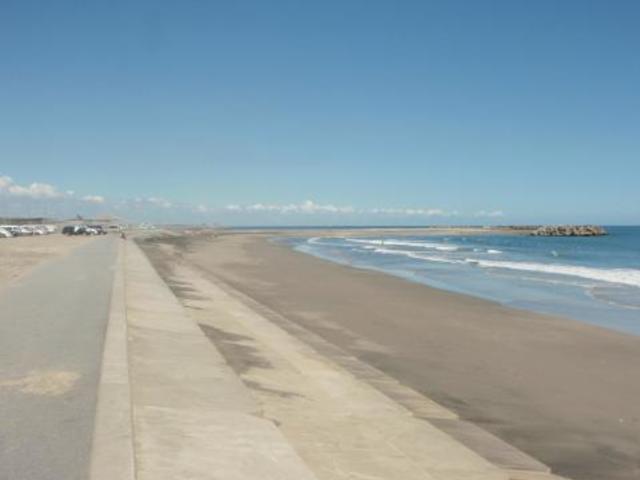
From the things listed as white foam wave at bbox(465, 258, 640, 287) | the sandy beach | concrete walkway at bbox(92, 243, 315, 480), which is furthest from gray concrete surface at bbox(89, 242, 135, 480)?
white foam wave at bbox(465, 258, 640, 287)

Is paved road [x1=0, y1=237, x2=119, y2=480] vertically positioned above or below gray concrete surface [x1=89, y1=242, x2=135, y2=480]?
below

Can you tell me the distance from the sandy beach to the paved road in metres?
4.35

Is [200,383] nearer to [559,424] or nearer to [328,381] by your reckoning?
[328,381]

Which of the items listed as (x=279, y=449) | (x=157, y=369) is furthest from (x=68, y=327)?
(x=279, y=449)

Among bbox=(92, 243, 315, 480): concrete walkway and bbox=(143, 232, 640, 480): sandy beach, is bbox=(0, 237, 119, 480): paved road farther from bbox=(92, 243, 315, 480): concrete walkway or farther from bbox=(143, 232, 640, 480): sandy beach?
bbox=(143, 232, 640, 480): sandy beach

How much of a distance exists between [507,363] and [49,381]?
25.8ft

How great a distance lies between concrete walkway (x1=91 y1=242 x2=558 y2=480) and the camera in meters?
5.08

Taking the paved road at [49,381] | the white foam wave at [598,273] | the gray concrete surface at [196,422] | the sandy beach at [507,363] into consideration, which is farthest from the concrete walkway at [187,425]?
the white foam wave at [598,273]

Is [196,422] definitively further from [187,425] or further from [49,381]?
[49,381]

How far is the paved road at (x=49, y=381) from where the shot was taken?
492cm

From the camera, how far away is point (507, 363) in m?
12.4

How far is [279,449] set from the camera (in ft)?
18.1

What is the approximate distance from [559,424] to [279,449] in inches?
171

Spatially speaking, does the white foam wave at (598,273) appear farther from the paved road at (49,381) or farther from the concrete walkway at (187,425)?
the concrete walkway at (187,425)
